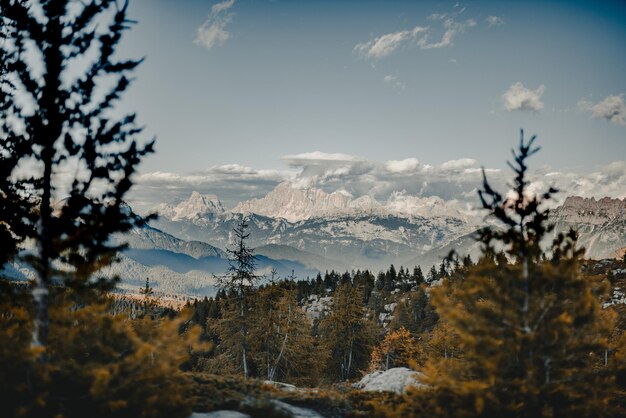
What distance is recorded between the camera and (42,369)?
861 cm

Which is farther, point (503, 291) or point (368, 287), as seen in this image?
point (368, 287)

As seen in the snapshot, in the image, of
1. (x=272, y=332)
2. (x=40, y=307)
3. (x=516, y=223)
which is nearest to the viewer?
(x=40, y=307)

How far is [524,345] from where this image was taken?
10172mm

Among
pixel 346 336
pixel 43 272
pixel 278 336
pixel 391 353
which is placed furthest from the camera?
pixel 391 353

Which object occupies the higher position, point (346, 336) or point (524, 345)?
point (524, 345)

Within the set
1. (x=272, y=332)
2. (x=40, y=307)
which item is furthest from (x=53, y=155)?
(x=272, y=332)

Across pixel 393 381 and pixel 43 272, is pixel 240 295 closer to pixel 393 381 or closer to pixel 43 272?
pixel 393 381

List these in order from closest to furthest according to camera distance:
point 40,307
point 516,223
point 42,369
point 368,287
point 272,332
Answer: point 42,369 < point 40,307 < point 516,223 < point 272,332 < point 368,287

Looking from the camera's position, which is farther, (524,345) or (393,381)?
(393,381)

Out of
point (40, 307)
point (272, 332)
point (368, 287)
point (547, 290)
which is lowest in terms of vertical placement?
point (368, 287)

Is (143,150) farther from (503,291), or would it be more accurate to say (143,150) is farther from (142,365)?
(503,291)

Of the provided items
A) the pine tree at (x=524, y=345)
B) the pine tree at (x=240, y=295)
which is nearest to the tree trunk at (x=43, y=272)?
the pine tree at (x=524, y=345)

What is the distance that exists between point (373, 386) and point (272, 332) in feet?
57.3

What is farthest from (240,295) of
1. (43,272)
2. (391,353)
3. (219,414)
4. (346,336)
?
(391,353)
